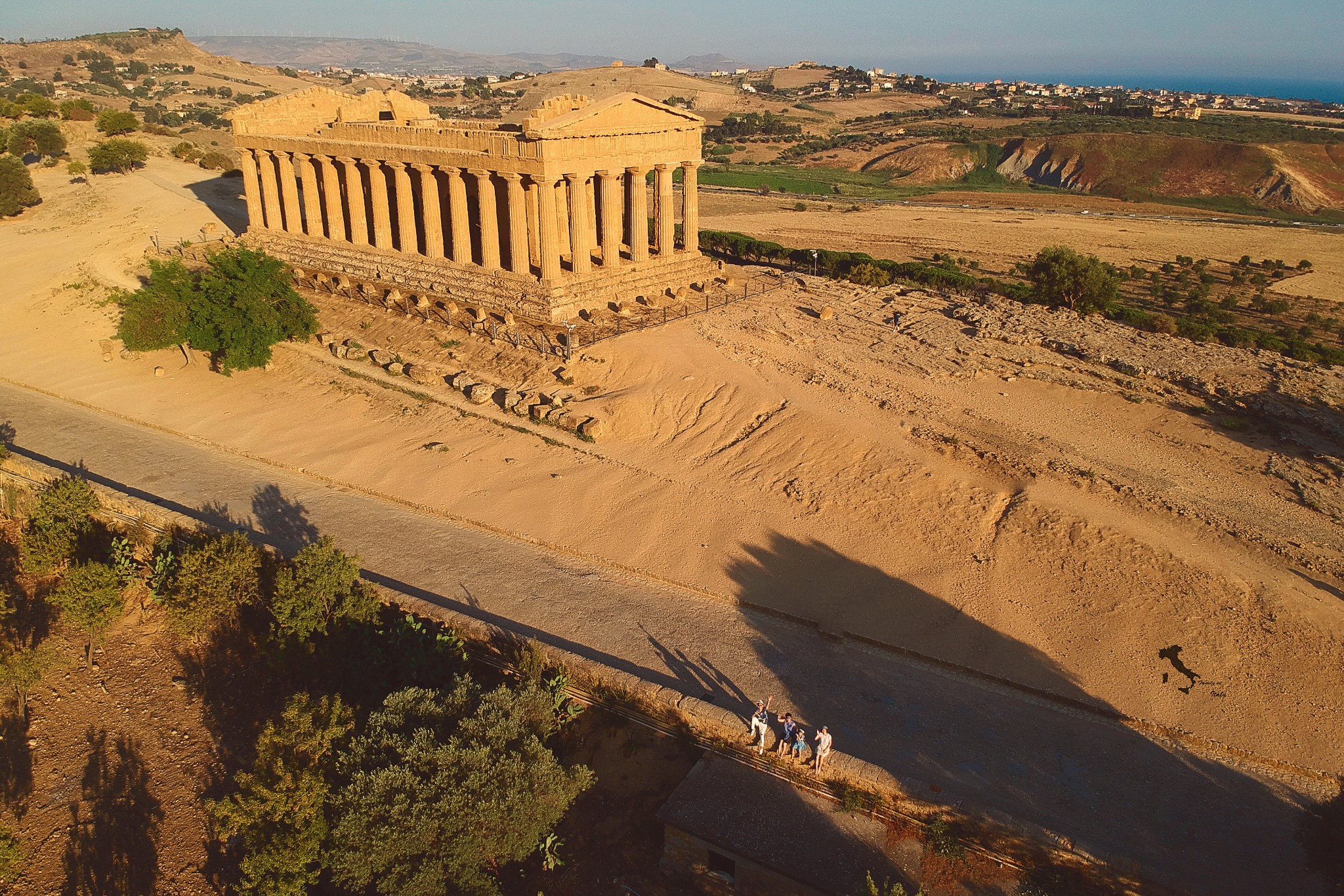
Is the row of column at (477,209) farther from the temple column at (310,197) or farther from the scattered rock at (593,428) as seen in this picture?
the scattered rock at (593,428)

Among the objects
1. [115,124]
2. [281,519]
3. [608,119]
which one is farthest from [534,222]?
[115,124]

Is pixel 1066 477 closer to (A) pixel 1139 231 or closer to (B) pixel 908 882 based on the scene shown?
(B) pixel 908 882

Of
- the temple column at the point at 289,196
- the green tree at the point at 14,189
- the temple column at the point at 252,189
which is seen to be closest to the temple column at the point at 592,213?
the temple column at the point at 289,196

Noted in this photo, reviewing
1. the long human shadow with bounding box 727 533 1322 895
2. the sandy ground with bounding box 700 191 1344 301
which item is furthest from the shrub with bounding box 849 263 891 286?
the long human shadow with bounding box 727 533 1322 895

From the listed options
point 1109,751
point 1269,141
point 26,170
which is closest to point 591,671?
point 1109,751

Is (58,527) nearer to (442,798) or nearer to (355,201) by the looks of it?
(442,798)
